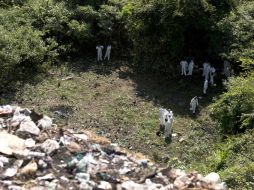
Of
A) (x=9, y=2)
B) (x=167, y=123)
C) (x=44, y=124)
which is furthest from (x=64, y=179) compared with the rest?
(x=9, y=2)

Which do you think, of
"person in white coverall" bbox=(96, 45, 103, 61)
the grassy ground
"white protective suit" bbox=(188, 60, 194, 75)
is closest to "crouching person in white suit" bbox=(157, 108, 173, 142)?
the grassy ground

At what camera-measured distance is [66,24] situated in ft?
50.3

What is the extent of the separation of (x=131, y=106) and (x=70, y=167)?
563cm

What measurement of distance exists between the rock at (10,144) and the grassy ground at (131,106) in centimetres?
339

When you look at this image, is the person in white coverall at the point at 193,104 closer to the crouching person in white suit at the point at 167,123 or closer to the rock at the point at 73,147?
the crouching person in white suit at the point at 167,123

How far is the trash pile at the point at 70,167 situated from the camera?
6.89 metres

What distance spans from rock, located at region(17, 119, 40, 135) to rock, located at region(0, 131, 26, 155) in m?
0.21

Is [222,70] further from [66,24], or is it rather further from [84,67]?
[66,24]

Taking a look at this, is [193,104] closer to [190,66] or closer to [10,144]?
[190,66]

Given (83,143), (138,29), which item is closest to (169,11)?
(138,29)

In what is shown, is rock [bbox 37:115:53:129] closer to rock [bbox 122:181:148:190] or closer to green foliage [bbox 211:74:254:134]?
rock [bbox 122:181:148:190]

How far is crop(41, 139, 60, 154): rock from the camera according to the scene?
24.4 feet

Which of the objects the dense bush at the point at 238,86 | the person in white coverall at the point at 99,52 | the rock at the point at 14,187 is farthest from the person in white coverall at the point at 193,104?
the rock at the point at 14,187

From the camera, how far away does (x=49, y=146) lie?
750 centimetres
